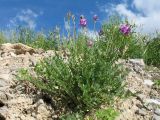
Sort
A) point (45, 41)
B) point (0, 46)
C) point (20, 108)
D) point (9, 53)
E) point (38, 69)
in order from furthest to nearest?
1. point (45, 41)
2. point (0, 46)
3. point (9, 53)
4. point (38, 69)
5. point (20, 108)

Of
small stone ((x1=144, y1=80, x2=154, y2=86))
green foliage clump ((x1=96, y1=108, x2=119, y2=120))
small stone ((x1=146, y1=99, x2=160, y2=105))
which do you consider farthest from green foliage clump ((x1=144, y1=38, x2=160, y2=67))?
green foliage clump ((x1=96, y1=108, x2=119, y2=120))

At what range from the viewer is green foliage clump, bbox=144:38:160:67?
1005 cm

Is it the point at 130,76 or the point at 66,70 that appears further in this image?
the point at 130,76

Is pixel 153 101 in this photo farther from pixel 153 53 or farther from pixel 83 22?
pixel 153 53

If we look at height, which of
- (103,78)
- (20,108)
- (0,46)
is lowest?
(20,108)

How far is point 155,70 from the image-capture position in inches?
353

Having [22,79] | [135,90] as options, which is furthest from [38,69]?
[135,90]

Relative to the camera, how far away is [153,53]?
10.3 metres

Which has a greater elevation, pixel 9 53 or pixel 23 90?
pixel 9 53

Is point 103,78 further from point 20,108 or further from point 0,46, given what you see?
point 0,46

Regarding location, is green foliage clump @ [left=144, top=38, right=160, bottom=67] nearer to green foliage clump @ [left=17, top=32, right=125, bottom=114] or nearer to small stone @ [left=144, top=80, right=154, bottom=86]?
small stone @ [left=144, top=80, right=154, bottom=86]

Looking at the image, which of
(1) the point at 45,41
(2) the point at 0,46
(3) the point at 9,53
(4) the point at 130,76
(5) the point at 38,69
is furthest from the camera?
(1) the point at 45,41

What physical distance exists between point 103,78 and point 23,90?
115 centimetres

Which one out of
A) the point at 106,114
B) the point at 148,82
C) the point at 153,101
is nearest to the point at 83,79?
the point at 106,114
